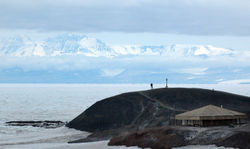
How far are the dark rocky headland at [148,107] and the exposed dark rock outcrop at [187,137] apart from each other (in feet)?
69.8

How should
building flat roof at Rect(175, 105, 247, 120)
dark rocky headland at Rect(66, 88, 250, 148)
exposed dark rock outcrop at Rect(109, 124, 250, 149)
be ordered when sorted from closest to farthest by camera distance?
exposed dark rock outcrop at Rect(109, 124, 250, 149)
building flat roof at Rect(175, 105, 247, 120)
dark rocky headland at Rect(66, 88, 250, 148)

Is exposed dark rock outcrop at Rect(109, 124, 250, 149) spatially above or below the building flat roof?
below

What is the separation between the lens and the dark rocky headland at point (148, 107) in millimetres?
78250

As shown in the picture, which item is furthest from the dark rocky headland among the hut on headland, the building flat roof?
the building flat roof

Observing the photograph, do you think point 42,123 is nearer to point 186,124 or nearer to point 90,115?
point 90,115

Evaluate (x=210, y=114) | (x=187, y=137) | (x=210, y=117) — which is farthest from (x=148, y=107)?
(x=187, y=137)

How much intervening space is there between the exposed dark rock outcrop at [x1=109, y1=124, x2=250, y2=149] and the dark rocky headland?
2126 cm

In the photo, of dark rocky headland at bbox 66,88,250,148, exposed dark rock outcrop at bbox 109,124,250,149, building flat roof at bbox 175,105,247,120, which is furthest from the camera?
dark rocky headland at bbox 66,88,250,148

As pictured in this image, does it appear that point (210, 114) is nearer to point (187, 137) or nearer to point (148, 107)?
point (187, 137)

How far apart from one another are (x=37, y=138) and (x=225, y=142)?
34.2m

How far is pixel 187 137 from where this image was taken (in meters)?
49.3

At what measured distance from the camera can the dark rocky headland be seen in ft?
257

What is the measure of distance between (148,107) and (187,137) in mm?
32821

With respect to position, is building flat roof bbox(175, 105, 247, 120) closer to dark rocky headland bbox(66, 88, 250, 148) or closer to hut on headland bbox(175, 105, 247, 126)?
hut on headland bbox(175, 105, 247, 126)
